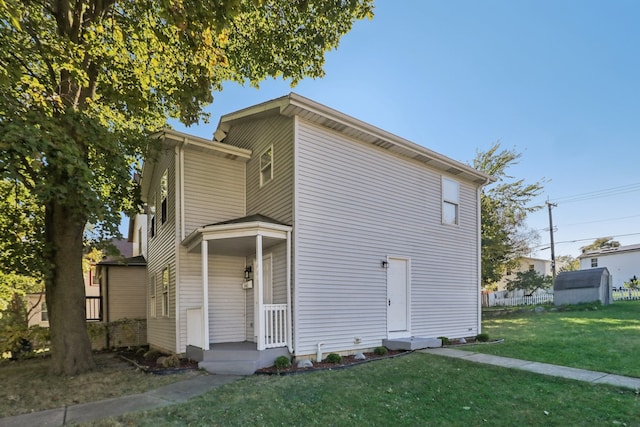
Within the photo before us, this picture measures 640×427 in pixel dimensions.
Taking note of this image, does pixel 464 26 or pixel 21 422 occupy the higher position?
pixel 464 26

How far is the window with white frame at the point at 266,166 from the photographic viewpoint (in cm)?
878

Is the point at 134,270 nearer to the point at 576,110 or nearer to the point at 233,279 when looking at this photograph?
the point at 233,279

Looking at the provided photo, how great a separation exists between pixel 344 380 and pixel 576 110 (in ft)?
54.9

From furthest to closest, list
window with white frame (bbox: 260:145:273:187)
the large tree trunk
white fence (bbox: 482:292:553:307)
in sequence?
white fence (bbox: 482:292:553:307)
window with white frame (bbox: 260:145:273:187)
the large tree trunk

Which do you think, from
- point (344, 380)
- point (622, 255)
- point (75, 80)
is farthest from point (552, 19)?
point (622, 255)

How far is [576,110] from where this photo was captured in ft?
53.1

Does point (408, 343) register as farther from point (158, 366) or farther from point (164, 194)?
point (164, 194)

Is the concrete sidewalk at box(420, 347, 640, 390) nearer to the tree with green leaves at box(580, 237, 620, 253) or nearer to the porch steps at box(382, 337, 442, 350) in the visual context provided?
the porch steps at box(382, 337, 442, 350)

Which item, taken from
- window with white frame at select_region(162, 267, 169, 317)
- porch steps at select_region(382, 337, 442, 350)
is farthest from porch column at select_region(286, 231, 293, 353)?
window with white frame at select_region(162, 267, 169, 317)

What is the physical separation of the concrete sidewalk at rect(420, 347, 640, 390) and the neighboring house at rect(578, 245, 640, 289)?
29538 mm

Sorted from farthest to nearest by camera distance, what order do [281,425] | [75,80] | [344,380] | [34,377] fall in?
1. [75,80]
2. [34,377]
3. [344,380]
4. [281,425]

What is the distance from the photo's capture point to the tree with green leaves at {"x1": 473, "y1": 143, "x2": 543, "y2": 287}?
805 inches

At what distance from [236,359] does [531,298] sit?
22073 millimetres

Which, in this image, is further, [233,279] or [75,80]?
[233,279]
